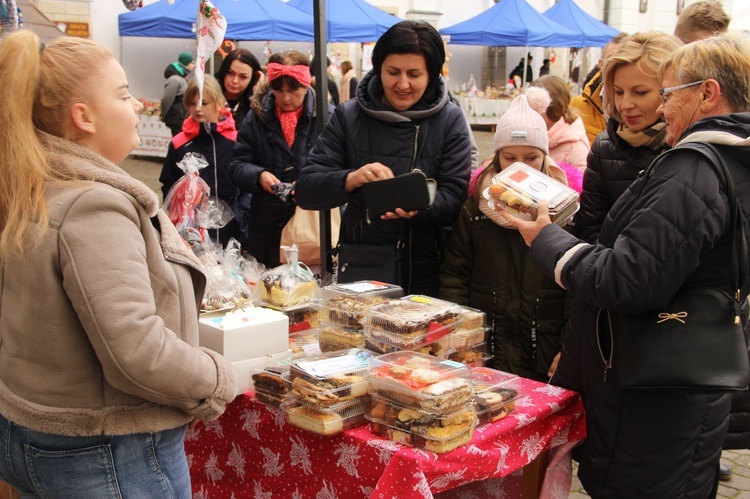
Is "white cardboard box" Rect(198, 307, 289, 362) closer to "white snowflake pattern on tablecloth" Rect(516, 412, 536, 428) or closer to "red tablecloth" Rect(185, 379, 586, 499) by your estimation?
"red tablecloth" Rect(185, 379, 586, 499)

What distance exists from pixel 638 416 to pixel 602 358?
18cm

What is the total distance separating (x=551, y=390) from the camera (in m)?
2.22

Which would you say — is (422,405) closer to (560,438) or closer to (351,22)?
(560,438)

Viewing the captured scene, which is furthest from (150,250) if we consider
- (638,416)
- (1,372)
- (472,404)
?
(638,416)

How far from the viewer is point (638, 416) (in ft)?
6.54

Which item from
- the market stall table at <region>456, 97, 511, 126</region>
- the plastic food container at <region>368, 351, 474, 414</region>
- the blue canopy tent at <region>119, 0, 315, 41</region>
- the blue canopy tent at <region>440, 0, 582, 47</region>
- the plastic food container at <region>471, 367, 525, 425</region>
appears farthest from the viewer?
the market stall table at <region>456, 97, 511, 126</region>

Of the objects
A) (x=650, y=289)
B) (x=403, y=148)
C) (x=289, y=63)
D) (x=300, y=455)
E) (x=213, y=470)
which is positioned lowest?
(x=213, y=470)

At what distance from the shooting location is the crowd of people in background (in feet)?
4.78

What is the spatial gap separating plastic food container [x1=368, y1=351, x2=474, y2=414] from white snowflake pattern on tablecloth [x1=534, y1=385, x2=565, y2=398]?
1.13ft

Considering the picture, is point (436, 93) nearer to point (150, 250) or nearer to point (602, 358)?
point (602, 358)

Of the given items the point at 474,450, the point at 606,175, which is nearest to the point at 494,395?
the point at 474,450

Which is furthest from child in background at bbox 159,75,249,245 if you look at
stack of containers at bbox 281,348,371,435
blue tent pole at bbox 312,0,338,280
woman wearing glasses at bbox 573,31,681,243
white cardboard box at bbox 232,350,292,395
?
stack of containers at bbox 281,348,371,435

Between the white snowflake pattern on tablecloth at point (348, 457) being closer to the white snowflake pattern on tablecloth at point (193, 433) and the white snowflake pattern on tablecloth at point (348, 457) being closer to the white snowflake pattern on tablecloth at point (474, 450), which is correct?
the white snowflake pattern on tablecloth at point (474, 450)

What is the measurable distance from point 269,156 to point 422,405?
2.49 meters
